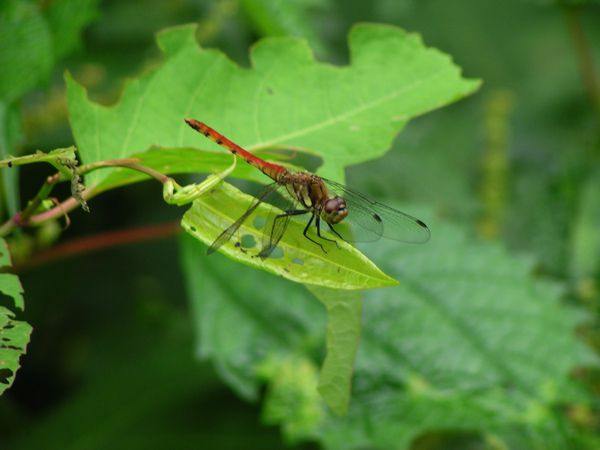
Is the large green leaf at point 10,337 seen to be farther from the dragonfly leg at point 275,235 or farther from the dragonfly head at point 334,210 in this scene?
the dragonfly head at point 334,210

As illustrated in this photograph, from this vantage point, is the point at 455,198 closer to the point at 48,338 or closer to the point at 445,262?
the point at 445,262

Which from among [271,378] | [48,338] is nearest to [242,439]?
[271,378]

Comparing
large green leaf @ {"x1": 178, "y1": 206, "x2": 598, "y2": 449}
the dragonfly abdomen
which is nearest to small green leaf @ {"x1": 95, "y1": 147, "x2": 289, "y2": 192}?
the dragonfly abdomen

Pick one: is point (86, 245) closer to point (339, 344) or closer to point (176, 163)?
point (176, 163)

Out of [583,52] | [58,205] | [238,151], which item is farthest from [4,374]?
[583,52]

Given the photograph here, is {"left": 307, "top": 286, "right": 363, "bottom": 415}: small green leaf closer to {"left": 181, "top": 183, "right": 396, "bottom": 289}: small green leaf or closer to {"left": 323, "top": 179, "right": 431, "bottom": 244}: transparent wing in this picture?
{"left": 181, "top": 183, "right": 396, "bottom": 289}: small green leaf
